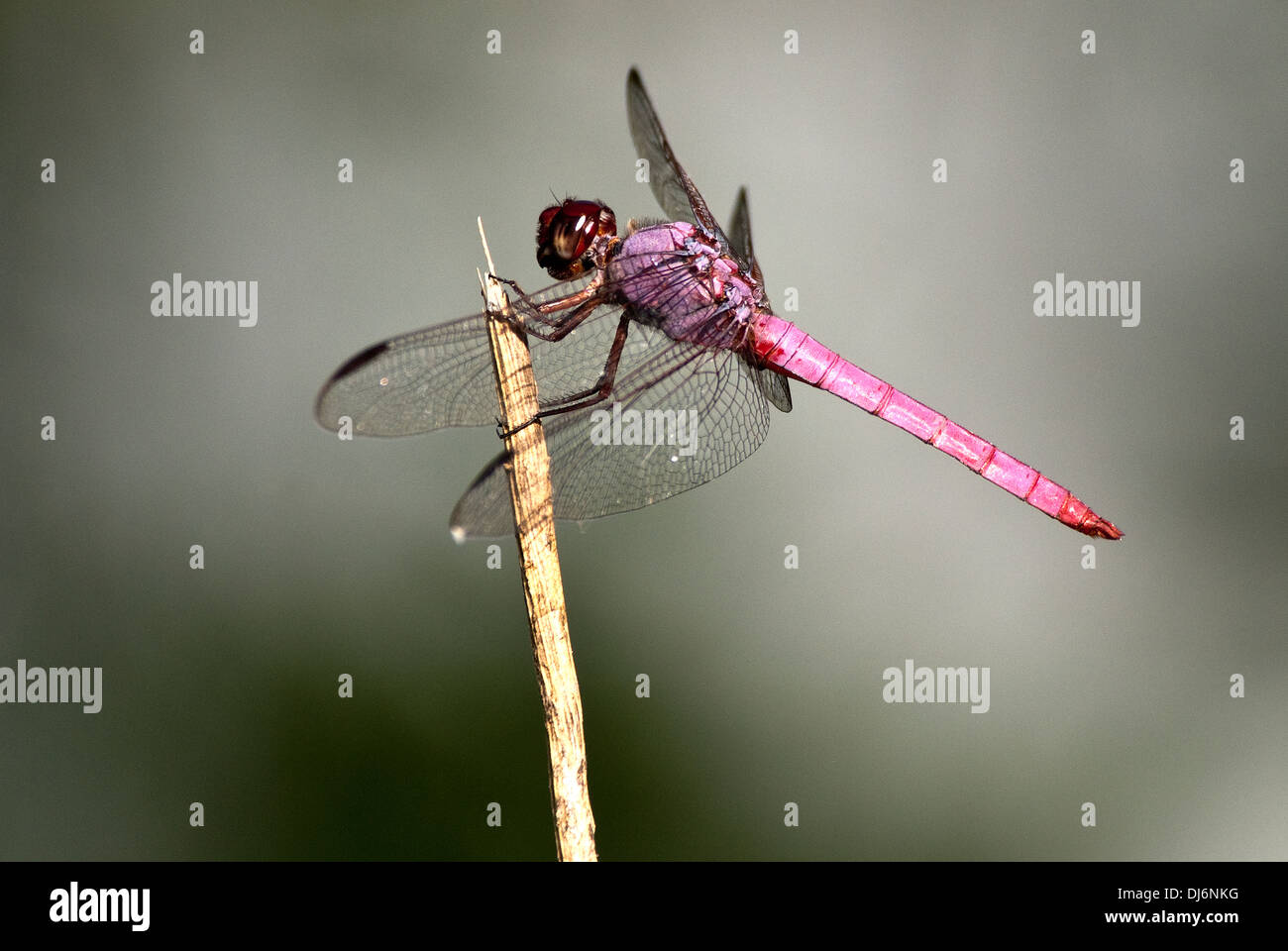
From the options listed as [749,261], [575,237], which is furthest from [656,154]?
[575,237]

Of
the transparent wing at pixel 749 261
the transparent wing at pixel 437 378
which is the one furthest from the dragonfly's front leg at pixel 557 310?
the transparent wing at pixel 749 261

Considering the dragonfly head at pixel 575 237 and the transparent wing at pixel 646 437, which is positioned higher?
the dragonfly head at pixel 575 237

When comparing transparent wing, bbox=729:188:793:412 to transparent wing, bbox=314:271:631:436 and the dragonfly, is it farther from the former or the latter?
transparent wing, bbox=314:271:631:436

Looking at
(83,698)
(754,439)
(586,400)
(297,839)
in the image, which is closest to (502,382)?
(586,400)

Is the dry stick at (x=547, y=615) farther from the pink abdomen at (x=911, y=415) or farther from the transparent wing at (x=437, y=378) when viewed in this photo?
the pink abdomen at (x=911, y=415)

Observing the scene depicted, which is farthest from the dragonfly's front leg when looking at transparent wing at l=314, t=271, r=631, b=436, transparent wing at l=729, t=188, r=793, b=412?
transparent wing at l=729, t=188, r=793, b=412

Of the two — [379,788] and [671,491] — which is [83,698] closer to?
[379,788]
